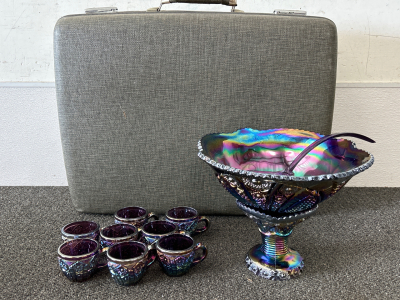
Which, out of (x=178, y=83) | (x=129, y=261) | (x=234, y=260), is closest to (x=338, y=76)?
(x=178, y=83)

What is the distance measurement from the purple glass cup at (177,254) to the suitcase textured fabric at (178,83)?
0.17m

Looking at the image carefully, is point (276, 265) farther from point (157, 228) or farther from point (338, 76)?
point (338, 76)

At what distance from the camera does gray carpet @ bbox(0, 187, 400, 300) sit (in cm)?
49

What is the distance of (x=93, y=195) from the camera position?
0.70 metres

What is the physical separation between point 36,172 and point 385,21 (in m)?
0.85

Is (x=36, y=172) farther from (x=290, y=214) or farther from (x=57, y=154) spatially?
(x=290, y=214)

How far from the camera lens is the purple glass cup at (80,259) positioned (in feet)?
1.59

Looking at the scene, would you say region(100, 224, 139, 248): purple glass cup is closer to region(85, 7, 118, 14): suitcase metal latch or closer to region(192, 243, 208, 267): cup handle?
region(192, 243, 208, 267): cup handle

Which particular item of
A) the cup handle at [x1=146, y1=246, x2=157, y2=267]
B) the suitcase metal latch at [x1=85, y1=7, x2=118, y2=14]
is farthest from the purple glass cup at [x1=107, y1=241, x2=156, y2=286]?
the suitcase metal latch at [x1=85, y1=7, x2=118, y2=14]

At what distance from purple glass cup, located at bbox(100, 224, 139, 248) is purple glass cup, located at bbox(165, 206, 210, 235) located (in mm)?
66

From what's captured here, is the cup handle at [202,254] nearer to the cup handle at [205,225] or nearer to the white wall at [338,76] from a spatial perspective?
the cup handle at [205,225]

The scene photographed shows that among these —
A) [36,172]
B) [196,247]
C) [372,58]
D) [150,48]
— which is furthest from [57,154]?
[372,58]

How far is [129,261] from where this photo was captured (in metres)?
0.47

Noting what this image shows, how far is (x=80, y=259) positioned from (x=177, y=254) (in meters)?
0.12
